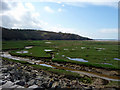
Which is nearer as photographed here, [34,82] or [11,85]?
[11,85]

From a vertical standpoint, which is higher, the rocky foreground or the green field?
the green field

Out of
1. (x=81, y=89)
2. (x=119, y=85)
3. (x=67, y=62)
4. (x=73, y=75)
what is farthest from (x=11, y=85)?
(x=67, y=62)

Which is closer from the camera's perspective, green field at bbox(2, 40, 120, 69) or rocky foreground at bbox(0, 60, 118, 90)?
rocky foreground at bbox(0, 60, 118, 90)

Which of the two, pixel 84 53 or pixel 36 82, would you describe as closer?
pixel 36 82

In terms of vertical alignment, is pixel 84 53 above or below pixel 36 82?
above

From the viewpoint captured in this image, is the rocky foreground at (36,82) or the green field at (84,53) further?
the green field at (84,53)

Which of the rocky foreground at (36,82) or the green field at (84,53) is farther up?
the green field at (84,53)

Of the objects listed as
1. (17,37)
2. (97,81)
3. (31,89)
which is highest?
(17,37)

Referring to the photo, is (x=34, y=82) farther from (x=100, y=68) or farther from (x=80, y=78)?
(x=100, y=68)

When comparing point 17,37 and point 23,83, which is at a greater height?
point 17,37

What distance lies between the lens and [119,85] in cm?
1415

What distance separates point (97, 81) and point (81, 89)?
16.1 ft

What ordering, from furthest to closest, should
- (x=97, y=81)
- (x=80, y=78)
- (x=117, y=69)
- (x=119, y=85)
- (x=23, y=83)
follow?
(x=117, y=69) < (x=80, y=78) < (x=97, y=81) < (x=119, y=85) < (x=23, y=83)

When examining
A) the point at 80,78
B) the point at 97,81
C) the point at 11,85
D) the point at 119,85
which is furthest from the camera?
the point at 80,78
